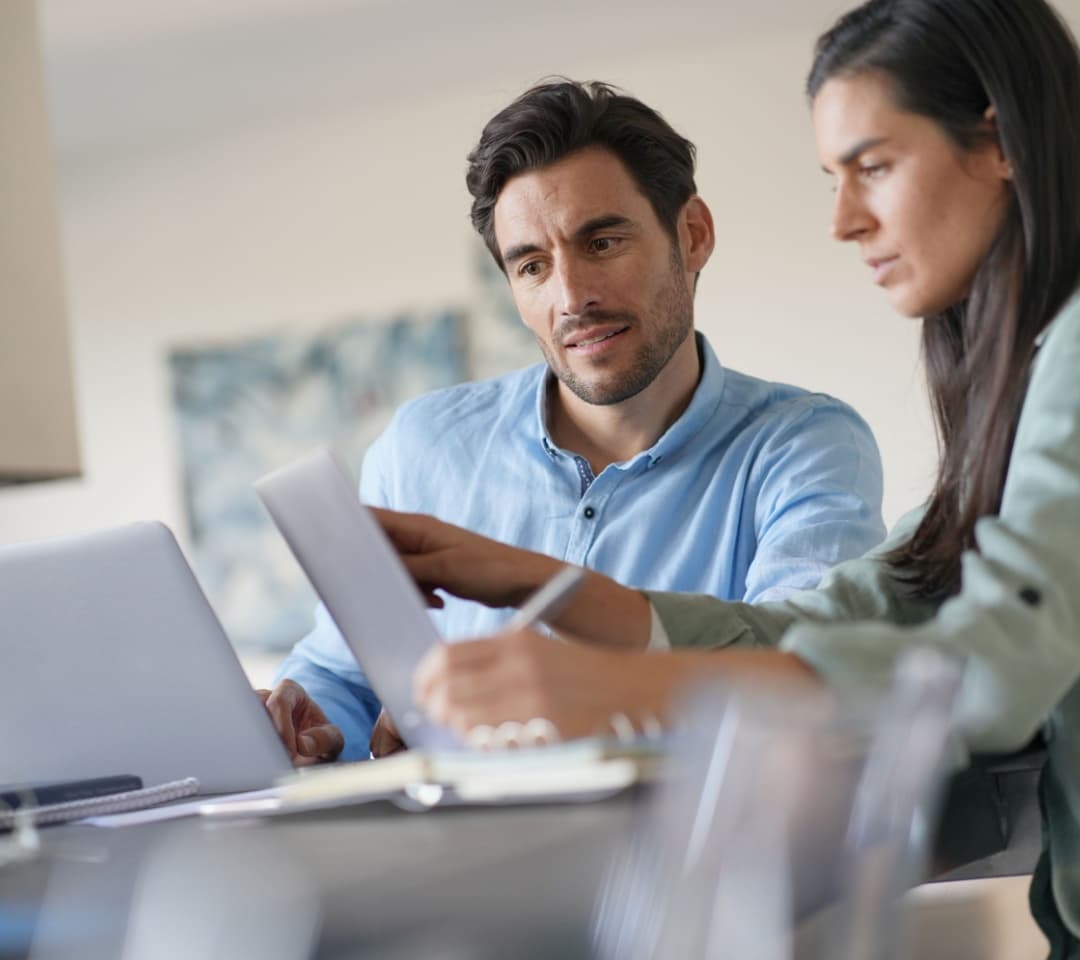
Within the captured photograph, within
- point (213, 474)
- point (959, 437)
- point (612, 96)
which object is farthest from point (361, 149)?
point (959, 437)

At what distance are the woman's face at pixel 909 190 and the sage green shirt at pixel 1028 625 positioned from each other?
0.14 m

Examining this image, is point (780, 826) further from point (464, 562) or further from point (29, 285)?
point (29, 285)

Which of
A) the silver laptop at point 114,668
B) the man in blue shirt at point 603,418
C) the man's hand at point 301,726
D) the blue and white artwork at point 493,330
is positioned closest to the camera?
the silver laptop at point 114,668

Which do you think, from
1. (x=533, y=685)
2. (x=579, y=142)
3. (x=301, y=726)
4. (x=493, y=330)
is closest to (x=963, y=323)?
(x=533, y=685)

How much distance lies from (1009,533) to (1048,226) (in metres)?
0.32

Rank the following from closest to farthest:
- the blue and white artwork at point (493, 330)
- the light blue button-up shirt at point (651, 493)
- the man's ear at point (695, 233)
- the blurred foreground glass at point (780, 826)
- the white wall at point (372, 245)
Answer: the blurred foreground glass at point (780, 826) < the light blue button-up shirt at point (651, 493) < the man's ear at point (695, 233) < the white wall at point (372, 245) < the blue and white artwork at point (493, 330)

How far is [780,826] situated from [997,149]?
67cm

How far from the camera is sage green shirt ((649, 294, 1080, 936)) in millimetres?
843

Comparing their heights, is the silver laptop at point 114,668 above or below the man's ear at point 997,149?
below

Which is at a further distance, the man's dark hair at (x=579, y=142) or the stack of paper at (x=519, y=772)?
the man's dark hair at (x=579, y=142)

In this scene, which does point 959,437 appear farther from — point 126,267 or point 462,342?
point 126,267

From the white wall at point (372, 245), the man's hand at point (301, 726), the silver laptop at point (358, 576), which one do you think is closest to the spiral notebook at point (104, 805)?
the silver laptop at point (358, 576)

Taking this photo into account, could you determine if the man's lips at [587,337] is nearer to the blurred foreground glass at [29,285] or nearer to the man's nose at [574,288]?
the man's nose at [574,288]

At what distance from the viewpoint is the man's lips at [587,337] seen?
2.05 metres
